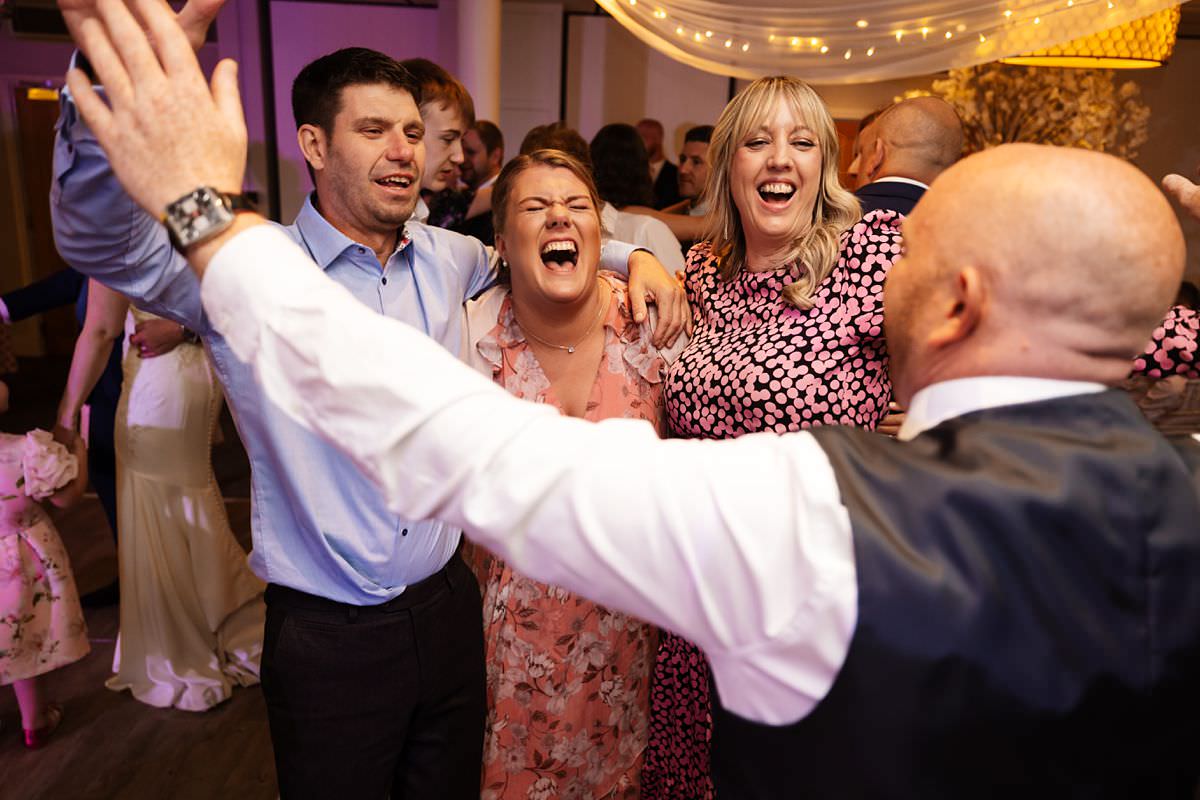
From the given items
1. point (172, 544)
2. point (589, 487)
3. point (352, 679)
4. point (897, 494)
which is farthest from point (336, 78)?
point (172, 544)

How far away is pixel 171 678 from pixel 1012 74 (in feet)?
12.4

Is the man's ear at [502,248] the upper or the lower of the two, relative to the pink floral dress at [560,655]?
upper

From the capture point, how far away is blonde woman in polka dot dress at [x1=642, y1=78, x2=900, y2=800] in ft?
5.19

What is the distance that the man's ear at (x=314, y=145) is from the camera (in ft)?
5.16

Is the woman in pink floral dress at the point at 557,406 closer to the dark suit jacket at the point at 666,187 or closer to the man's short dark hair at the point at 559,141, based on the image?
the man's short dark hair at the point at 559,141

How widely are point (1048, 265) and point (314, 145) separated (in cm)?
131

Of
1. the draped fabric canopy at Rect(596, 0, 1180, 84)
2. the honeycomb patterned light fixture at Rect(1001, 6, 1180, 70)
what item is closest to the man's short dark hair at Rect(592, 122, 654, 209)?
the draped fabric canopy at Rect(596, 0, 1180, 84)

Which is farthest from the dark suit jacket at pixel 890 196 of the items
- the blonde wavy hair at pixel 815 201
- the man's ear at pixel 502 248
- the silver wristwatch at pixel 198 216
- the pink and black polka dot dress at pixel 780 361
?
the silver wristwatch at pixel 198 216

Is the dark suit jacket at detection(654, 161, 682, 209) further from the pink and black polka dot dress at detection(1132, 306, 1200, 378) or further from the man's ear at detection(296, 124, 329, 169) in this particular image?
the pink and black polka dot dress at detection(1132, 306, 1200, 378)

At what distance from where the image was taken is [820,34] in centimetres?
237

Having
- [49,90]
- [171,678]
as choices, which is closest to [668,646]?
[171,678]

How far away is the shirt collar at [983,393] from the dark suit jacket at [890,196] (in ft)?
5.94

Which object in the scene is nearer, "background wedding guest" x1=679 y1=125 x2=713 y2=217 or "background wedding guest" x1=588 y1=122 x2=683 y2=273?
"background wedding guest" x1=588 y1=122 x2=683 y2=273

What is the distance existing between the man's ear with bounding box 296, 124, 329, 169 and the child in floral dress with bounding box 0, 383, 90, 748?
1372 millimetres
